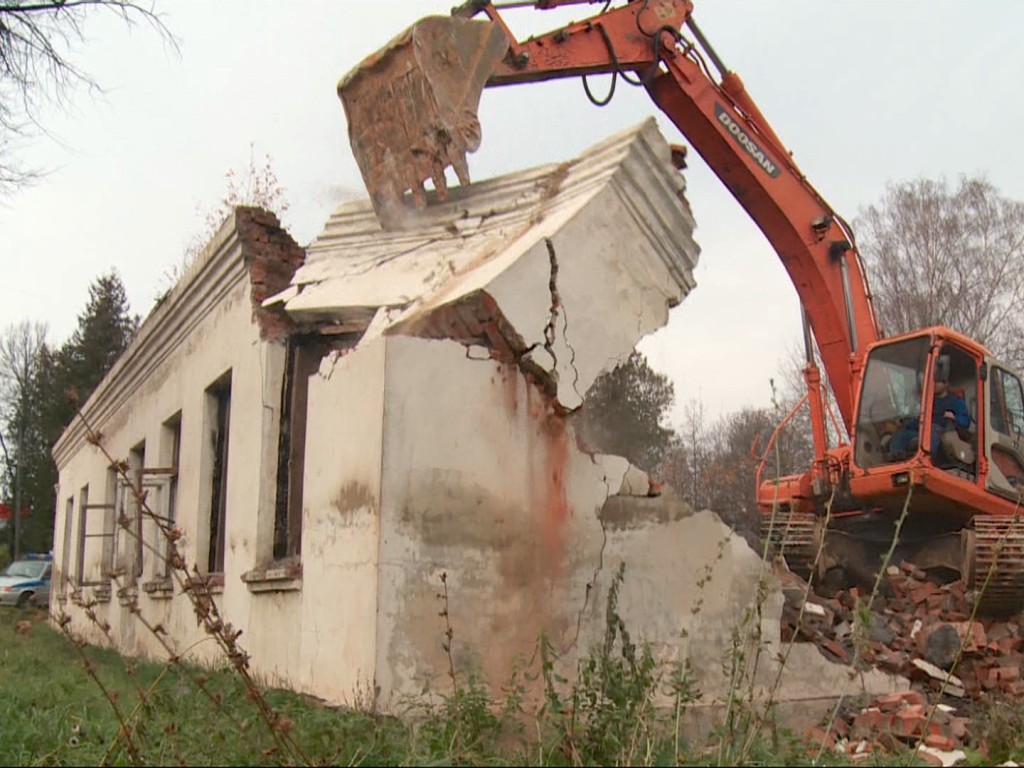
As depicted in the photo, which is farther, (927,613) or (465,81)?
(927,613)

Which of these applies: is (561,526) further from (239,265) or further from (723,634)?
(239,265)

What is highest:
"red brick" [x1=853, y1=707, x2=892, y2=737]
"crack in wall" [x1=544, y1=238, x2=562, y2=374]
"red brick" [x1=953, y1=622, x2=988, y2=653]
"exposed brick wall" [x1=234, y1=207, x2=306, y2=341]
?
"exposed brick wall" [x1=234, y1=207, x2=306, y2=341]

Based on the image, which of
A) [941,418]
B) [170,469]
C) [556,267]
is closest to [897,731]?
[556,267]

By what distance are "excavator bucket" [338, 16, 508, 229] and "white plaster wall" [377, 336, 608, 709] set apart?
6.12ft

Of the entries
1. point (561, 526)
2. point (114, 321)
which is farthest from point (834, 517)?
point (114, 321)

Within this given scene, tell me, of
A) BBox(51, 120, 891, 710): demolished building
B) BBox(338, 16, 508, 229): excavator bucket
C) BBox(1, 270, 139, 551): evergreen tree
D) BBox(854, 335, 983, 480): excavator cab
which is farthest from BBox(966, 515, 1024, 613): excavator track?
BBox(1, 270, 139, 551): evergreen tree

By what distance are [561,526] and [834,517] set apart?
18.8 ft

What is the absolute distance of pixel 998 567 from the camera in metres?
9.06

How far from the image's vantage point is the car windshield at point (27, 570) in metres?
29.2

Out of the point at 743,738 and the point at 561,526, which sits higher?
the point at 561,526

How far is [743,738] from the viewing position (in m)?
4.73

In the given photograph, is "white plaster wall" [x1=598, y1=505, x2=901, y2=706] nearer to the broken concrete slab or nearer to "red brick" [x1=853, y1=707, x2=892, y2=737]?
"red brick" [x1=853, y1=707, x2=892, y2=737]

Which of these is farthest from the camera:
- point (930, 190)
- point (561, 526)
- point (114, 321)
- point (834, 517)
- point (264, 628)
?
point (114, 321)

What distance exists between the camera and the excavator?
974cm
